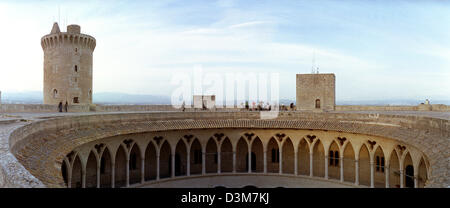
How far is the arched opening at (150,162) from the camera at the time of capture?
28433 mm

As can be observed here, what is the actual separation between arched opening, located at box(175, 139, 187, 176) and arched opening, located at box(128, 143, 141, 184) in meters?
3.84

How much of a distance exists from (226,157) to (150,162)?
762cm

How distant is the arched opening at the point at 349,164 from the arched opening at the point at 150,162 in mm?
17398

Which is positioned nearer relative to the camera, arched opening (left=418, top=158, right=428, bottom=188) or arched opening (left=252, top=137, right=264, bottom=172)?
arched opening (left=418, top=158, right=428, bottom=188)

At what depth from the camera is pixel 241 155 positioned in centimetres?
3173

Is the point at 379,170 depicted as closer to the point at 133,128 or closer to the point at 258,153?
the point at 258,153

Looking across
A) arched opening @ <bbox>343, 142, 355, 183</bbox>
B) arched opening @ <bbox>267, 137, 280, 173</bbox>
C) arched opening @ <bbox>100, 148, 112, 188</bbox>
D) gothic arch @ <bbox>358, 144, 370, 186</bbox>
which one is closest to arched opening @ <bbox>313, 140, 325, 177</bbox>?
arched opening @ <bbox>343, 142, 355, 183</bbox>

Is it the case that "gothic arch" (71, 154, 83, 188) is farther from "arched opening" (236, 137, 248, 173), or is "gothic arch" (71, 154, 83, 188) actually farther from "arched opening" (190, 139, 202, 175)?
"arched opening" (236, 137, 248, 173)

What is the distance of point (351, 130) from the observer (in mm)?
24531

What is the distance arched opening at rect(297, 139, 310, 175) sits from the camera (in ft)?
100.0

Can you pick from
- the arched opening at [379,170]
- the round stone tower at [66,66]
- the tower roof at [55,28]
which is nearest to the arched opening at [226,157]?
the arched opening at [379,170]
